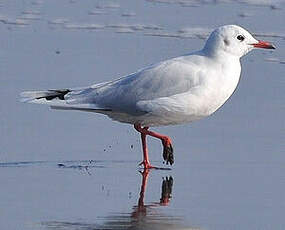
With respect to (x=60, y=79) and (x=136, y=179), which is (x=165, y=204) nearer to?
(x=136, y=179)

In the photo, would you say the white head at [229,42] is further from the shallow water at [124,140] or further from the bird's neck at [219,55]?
the shallow water at [124,140]

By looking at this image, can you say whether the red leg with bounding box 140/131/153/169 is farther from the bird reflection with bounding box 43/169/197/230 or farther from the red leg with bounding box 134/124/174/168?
the bird reflection with bounding box 43/169/197/230

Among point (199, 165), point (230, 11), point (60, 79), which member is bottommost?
point (199, 165)

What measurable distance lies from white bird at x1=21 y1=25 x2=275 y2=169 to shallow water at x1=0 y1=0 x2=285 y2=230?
248 mm

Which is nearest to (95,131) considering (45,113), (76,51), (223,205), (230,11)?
(45,113)

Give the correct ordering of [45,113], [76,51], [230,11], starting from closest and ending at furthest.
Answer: [45,113] → [76,51] → [230,11]

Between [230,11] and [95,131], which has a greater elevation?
[230,11]

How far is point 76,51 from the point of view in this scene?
35.7 feet

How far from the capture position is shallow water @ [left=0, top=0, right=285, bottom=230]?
6633 millimetres

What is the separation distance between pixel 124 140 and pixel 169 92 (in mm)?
656

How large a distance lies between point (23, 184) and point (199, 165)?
1.21 m

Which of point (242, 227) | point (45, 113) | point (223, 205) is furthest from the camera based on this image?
point (45, 113)

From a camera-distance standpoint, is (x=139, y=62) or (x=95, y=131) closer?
(x=95, y=131)

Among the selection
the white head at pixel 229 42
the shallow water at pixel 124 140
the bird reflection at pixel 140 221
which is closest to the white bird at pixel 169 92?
the white head at pixel 229 42
